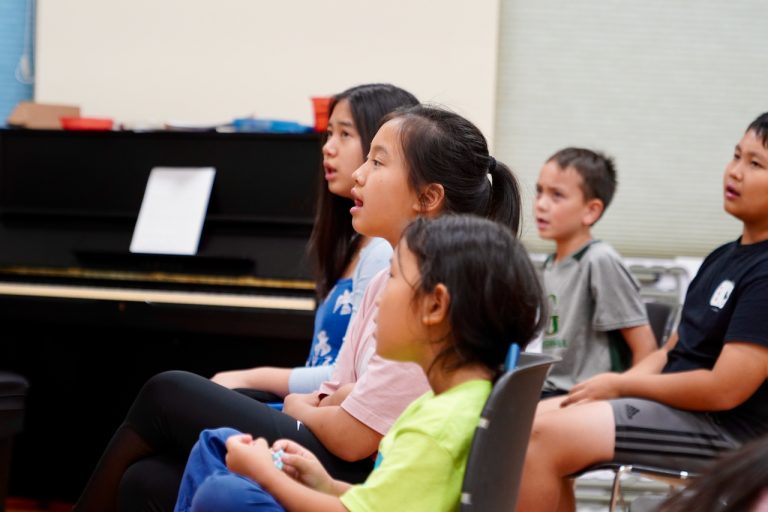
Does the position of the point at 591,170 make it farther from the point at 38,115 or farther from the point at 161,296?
the point at 38,115

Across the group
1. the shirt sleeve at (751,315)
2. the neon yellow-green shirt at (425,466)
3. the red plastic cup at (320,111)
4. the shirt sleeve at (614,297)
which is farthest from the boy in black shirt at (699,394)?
the red plastic cup at (320,111)

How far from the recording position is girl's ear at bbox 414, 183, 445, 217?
1772 mm

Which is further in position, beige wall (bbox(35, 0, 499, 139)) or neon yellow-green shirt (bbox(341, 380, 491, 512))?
beige wall (bbox(35, 0, 499, 139))

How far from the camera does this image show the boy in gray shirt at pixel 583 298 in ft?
8.75

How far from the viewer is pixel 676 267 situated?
12.8 feet

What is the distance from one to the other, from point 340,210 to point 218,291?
1039mm

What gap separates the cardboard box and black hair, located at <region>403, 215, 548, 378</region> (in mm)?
2779

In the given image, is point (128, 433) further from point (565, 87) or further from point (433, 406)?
point (565, 87)

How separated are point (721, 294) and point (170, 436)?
4.05 ft

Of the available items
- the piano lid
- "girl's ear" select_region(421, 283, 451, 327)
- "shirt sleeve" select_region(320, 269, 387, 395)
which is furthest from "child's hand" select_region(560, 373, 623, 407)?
the piano lid

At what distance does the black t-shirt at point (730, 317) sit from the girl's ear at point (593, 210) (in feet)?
1.98

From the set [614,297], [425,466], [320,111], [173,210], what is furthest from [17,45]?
[425,466]

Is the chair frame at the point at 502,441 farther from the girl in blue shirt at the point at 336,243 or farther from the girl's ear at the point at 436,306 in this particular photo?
the girl in blue shirt at the point at 336,243

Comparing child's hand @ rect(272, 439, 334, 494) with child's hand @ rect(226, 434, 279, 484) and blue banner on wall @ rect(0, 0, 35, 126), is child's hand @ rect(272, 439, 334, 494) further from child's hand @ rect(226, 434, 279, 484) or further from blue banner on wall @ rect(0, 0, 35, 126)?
blue banner on wall @ rect(0, 0, 35, 126)
